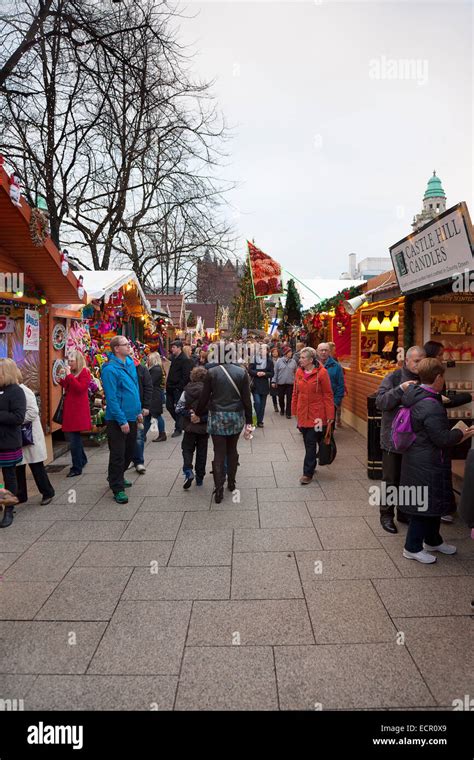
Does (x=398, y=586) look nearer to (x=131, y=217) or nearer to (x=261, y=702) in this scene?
(x=261, y=702)

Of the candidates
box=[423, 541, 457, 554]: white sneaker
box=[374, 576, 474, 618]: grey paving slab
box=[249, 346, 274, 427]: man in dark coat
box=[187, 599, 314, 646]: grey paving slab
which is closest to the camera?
box=[187, 599, 314, 646]: grey paving slab

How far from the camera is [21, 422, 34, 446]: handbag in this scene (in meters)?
5.40

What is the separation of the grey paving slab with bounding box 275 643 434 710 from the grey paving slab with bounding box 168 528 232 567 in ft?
4.48

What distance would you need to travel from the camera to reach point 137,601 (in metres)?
3.52

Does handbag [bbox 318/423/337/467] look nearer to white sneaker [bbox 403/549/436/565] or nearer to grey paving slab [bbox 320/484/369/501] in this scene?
grey paving slab [bbox 320/484/369/501]

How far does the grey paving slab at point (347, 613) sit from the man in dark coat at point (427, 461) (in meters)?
0.71

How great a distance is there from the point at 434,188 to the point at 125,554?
61.2 metres

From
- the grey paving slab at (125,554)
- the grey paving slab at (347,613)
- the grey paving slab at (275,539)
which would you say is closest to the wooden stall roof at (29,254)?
the grey paving slab at (125,554)

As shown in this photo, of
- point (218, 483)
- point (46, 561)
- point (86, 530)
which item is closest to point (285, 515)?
point (218, 483)

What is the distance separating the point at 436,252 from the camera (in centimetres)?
520

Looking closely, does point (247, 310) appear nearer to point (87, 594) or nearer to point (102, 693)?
point (87, 594)

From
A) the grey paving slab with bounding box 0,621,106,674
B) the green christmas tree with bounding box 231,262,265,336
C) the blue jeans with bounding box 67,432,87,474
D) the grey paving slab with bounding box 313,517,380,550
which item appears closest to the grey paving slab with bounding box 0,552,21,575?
the grey paving slab with bounding box 0,621,106,674

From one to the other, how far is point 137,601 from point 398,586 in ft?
6.60
